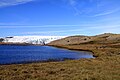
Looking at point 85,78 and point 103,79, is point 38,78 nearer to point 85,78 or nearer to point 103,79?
point 85,78

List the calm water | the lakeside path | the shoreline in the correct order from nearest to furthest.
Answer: the lakeside path, the shoreline, the calm water

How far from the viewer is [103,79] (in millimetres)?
27391

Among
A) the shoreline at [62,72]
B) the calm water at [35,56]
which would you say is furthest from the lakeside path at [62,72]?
the calm water at [35,56]

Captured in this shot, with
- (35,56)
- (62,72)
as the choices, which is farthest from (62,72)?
(35,56)

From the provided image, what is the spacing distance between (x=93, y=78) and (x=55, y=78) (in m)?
4.65

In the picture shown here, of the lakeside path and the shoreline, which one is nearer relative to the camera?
the lakeside path

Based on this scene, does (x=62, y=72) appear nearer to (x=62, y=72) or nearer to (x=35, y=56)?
(x=62, y=72)

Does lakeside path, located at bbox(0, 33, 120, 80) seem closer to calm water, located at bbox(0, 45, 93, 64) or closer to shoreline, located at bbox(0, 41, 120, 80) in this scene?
shoreline, located at bbox(0, 41, 120, 80)

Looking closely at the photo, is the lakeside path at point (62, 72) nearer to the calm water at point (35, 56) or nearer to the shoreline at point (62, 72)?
the shoreline at point (62, 72)

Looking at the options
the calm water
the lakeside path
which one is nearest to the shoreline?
the lakeside path

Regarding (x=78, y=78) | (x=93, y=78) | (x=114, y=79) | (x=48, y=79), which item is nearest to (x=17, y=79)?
(x=48, y=79)

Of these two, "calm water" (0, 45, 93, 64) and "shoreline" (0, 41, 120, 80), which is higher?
"calm water" (0, 45, 93, 64)

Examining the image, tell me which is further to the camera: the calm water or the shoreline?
the calm water

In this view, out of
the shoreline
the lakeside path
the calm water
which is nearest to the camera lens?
the lakeside path
